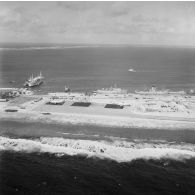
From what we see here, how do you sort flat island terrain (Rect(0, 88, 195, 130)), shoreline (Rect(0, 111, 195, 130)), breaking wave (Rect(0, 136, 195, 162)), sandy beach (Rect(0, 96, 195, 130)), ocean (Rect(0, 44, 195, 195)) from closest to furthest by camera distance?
1. ocean (Rect(0, 44, 195, 195))
2. breaking wave (Rect(0, 136, 195, 162))
3. shoreline (Rect(0, 111, 195, 130))
4. sandy beach (Rect(0, 96, 195, 130))
5. flat island terrain (Rect(0, 88, 195, 130))

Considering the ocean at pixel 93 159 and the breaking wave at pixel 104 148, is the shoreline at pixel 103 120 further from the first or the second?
the breaking wave at pixel 104 148

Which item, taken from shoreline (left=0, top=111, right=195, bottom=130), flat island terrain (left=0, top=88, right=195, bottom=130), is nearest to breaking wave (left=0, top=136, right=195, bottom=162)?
shoreline (left=0, top=111, right=195, bottom=130)

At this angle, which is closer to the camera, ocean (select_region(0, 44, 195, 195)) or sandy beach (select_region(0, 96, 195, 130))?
ocean (select_region(0, 44, 195, 195))

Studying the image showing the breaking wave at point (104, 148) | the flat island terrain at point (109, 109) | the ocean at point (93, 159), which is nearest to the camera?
the ocean at point (93, 159)

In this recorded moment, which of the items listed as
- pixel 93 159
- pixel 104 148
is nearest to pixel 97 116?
pixel 104 148

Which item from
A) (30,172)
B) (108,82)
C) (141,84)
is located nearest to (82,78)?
(108,82)

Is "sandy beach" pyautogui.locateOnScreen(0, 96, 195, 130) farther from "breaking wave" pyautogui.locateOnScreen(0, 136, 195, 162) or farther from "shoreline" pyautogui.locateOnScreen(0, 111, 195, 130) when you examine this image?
"breaking wave" pyautogui.locateOnScreen(0, 136, 195, 162)

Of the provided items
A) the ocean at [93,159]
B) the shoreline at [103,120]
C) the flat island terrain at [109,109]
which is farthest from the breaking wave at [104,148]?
the flat island terrain at [109,109]

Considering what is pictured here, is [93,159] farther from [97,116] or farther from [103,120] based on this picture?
[97,116]
